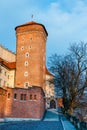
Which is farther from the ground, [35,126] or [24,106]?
[24,106]

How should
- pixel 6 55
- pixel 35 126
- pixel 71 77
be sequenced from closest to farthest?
pixel 35 126 < pixel 71 77 < pixel 6 55

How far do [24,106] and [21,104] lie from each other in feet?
1.80

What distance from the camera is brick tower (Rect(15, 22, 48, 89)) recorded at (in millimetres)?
52969

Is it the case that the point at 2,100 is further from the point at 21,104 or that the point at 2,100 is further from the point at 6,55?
the point at 6,55

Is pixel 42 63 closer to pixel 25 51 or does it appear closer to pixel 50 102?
pixel 25 51

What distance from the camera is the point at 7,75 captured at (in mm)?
57031

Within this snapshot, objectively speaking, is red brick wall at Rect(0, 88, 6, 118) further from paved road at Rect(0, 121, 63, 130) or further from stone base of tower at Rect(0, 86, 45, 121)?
paved road at Rect(0, 121, 63, 130)

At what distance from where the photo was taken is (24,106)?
40.6m

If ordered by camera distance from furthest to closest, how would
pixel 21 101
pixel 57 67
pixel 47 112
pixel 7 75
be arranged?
pixel 7 75 < pixel 47 112 < pixel 21 101 < pixel 57 67

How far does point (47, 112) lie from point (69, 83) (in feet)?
40.5

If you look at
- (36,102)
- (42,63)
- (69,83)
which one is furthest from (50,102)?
(69,83)

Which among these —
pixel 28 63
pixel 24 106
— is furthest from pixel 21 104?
pixel 28 63

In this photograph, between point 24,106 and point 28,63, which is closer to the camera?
point 24,106

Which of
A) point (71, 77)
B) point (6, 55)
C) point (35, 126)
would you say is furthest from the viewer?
point (6, 55)
